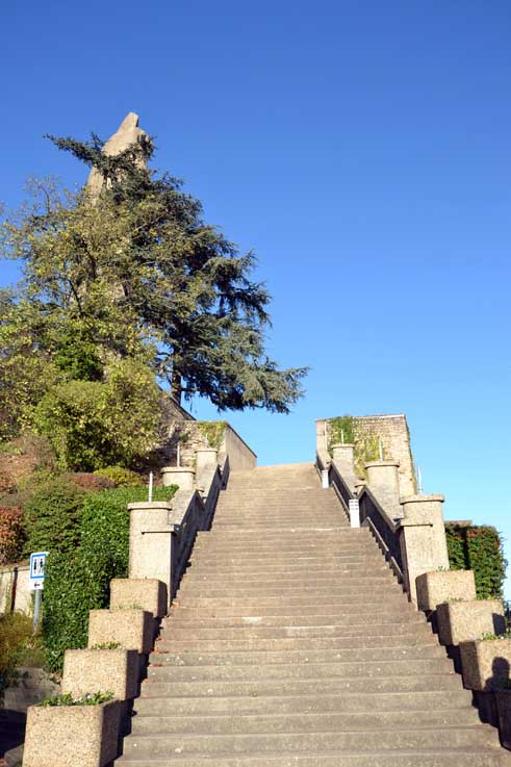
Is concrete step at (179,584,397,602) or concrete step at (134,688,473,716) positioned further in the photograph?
concrete step at (179,584,397,602)

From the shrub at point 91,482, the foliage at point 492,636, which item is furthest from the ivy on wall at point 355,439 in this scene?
the foliage at point 492,636

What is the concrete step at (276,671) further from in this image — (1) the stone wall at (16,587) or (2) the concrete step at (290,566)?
(1) the stone wall at (16,587)

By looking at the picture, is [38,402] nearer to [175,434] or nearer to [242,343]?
[175,434]

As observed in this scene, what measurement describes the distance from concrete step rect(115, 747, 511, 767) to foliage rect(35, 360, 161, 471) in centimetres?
1281

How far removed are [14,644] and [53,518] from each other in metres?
3.64

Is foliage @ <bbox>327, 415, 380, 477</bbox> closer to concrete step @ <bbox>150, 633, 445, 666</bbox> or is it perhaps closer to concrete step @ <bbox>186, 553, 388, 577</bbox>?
concrete step @ <bbox>186, 553, 388, 577</bbox>

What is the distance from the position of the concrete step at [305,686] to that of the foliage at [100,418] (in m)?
11.6

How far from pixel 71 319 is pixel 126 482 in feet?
21.4

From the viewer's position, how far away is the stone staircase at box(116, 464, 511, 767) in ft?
20.3

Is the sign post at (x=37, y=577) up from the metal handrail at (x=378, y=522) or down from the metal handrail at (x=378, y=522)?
down

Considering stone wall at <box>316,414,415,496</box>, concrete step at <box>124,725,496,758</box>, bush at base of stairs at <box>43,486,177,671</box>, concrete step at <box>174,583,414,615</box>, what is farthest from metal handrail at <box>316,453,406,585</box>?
stone wall at <box>316,414,415,496</box>

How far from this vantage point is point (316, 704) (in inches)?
269

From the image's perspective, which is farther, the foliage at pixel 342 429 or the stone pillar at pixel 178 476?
the foliage at pixel 342 429

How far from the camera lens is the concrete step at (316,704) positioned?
22.2ft
